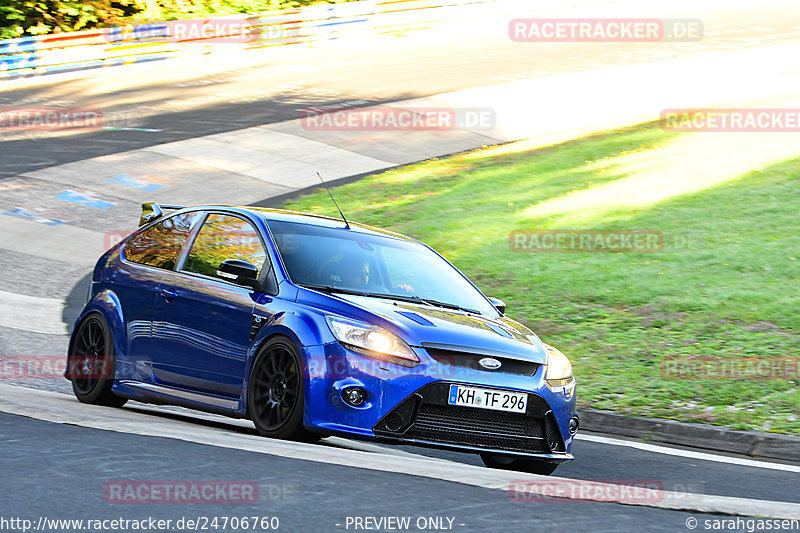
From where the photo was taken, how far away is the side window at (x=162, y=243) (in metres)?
8.16

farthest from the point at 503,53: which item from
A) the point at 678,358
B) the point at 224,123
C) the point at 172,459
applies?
the point at 172,459

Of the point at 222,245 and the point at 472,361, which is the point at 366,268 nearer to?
the point at 222,245

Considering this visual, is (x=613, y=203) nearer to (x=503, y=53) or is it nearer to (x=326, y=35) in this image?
(x=503, y=53)

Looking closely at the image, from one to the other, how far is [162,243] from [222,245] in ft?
2.38

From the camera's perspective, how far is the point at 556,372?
7078mm

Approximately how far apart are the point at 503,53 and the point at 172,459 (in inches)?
1169

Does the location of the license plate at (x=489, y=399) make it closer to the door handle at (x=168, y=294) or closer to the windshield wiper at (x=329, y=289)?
the windshield wiper at (x=329, y=289)

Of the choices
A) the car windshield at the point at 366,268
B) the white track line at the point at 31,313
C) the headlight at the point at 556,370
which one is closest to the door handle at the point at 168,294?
the car windshield at the point at 366,268

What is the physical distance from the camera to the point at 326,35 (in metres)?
36.3

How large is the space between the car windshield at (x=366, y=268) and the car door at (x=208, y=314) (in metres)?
0.26

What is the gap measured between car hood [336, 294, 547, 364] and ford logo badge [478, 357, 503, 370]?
0.04 m

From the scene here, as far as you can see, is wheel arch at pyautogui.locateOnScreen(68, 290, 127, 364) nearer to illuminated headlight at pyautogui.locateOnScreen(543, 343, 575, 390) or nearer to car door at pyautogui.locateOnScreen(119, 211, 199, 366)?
car door at pyautogui.locateOnScreen(119, 211, 199, 366)

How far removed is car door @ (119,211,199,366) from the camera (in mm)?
7980

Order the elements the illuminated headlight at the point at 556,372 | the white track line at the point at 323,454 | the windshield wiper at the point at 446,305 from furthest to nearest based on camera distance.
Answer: the windshield wiper at the point at 446,305 < the illuminated headlight at the point at 556,372 < the white track line at the point at 323,454
